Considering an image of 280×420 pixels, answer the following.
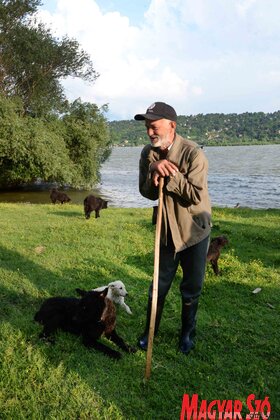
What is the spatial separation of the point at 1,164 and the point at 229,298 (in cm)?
2392

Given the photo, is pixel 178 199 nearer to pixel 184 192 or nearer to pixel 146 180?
pixel 184 192

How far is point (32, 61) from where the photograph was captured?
90.9 ft

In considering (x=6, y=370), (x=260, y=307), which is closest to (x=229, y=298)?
(x=260, y=307)

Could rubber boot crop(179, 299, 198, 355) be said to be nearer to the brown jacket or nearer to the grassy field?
the grassy field

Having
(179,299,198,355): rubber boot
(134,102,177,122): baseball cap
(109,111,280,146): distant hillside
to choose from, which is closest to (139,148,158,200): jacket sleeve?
(134,102,177,122): baseball cap

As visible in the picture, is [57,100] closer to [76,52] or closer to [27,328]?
[76,52]

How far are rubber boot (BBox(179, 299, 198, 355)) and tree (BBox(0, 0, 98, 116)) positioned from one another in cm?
2713

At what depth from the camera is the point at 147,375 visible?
13.3 ft

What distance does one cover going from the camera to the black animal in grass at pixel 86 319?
4617mm

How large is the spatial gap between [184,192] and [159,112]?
35.6 inches

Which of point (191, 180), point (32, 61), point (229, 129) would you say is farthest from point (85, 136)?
point (229, 129)

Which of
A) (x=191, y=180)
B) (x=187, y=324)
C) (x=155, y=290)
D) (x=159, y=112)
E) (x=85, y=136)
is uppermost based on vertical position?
(x=85, y=136)

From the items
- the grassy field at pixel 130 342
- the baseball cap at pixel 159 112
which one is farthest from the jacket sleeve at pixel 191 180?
the grassy field at pixel 130 342

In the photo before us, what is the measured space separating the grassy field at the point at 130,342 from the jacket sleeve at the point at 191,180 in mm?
2082
